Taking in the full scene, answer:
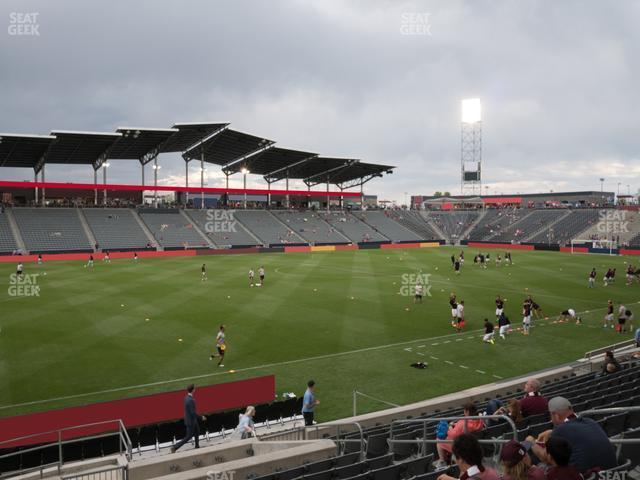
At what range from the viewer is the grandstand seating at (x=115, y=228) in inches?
2452

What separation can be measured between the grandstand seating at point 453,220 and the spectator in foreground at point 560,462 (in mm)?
92408

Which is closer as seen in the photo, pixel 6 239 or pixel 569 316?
pixel 569 316

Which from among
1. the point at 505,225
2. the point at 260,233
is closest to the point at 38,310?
the point at 260,233

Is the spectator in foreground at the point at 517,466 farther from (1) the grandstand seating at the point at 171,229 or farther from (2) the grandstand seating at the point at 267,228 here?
(2) the grandstand seating at the point at 267,228

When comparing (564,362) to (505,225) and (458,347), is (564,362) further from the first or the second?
(505,225)

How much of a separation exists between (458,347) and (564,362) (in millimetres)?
4273

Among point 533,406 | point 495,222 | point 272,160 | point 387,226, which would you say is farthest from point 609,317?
point 495,222

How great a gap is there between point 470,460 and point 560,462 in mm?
921

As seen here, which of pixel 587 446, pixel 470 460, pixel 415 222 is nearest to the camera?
pixel 470 460

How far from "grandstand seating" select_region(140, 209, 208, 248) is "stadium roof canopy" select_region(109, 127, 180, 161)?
9410 millimetres

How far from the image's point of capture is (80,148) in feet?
203

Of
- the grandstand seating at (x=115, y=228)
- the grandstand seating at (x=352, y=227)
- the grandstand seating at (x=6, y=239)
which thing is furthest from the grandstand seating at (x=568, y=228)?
the grandstand seating at (x=6, y=239)

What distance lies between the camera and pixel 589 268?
164ft

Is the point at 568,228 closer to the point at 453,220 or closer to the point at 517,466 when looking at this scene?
the point at 453,220
